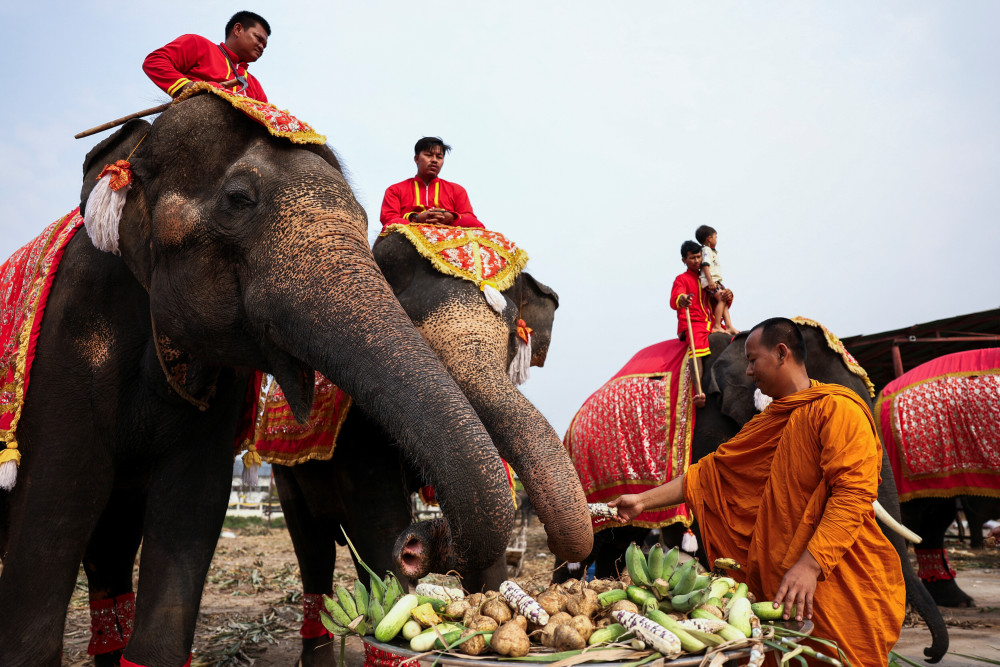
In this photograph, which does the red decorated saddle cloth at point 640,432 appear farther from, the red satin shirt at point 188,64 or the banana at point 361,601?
the red satin shirt at point 188,64

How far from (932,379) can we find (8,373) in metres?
7.54

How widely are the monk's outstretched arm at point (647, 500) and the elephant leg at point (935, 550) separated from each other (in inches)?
211

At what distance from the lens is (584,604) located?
Result: 217 cm

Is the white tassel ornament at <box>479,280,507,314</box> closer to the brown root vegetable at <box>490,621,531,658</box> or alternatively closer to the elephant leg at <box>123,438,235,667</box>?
the elephant leg at <box>123,438,235,667</box>

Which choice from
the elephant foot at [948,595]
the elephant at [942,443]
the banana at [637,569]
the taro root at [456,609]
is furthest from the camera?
the elephant foot at [948,595]

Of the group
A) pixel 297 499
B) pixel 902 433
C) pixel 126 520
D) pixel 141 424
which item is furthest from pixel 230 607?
pixel 902 433

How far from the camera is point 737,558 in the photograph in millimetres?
3207

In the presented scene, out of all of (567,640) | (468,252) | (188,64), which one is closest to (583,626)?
(567,640)

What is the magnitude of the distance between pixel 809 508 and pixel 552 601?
114cm

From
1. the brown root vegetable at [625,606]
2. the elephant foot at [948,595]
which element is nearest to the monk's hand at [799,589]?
the brown root vegetable at [625,606]

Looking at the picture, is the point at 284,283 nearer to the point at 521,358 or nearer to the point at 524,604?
the point at 524,604

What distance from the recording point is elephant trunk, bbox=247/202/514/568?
6.70ft

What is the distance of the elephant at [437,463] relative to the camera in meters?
2.69

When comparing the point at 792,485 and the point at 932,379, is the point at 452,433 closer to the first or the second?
the point at 792,485
